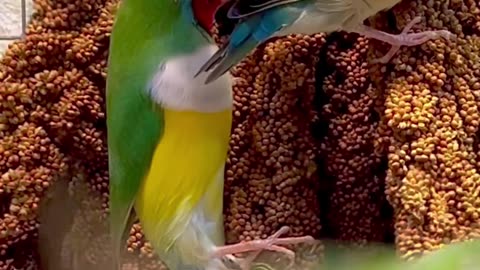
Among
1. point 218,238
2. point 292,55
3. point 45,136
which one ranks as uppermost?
point 292,55

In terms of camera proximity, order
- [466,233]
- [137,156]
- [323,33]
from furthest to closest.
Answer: [323,33] → [137,156] → [466,233]

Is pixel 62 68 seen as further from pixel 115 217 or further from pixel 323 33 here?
pixel 323 33

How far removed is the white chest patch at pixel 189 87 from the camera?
765 mm

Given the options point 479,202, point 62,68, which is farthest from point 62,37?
point 479,202

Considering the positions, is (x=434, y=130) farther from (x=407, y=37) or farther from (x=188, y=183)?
(x=188, y=183)

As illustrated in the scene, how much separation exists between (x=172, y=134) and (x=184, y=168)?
1.5 inches

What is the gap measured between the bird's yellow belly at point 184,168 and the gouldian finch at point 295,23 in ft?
0.19

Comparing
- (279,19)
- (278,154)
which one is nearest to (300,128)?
(278,154)

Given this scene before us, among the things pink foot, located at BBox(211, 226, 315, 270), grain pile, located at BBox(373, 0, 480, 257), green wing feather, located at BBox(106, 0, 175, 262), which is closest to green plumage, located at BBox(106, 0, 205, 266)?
green wing feather, located at BBox(106, 0, 175, 262)

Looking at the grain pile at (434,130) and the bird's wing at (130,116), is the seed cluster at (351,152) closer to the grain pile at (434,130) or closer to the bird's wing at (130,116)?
the grain pile at (434,130)

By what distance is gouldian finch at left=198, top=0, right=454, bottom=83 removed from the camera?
74cm

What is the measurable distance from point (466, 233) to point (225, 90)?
0.93 ft

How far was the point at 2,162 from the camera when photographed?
91 cm

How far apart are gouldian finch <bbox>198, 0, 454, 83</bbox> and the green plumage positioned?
6 centimetres
